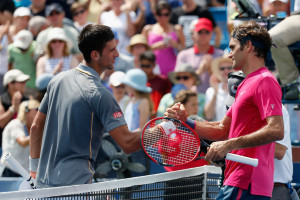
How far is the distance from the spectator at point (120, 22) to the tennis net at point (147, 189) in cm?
546

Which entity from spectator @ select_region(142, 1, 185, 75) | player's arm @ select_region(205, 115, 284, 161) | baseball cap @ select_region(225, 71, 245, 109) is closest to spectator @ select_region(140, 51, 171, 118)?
spectator @ select_region(142, 1, 185, 75)

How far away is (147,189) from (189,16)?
627 centimetres

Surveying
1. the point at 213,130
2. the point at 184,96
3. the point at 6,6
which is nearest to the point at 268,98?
the point at 213,130

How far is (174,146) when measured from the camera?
15.6 feet

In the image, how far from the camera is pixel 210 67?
9367mm

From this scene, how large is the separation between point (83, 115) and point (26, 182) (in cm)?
72

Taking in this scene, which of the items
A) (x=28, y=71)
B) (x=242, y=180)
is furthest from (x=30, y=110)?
(x=242, y=180)

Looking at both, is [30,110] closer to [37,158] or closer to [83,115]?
[37,158]

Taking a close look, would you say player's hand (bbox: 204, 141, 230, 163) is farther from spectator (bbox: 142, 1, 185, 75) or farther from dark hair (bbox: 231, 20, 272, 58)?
spectator (bbox: 142, 1, 185, 75)

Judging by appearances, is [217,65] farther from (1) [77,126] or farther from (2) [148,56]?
(1) [77,126]

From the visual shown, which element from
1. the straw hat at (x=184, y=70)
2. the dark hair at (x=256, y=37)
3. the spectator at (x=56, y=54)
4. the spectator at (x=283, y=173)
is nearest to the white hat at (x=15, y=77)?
the spectator at (x=56, y=54)

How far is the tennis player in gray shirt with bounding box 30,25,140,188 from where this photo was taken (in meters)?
4.37

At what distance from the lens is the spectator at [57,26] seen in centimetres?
992

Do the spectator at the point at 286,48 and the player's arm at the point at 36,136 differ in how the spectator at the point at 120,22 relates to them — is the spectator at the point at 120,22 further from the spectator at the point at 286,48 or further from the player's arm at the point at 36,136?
the player's arm at the point at 36,136
